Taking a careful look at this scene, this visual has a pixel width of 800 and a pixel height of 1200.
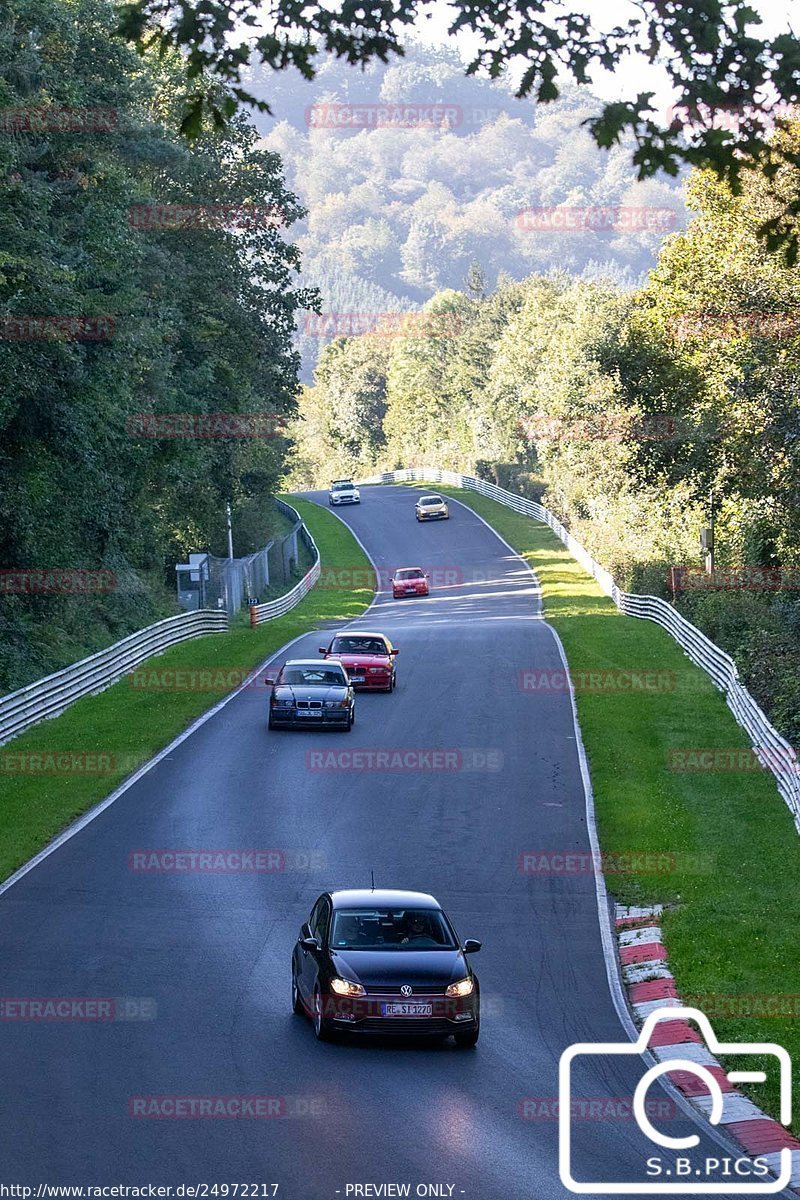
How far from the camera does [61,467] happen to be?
37500 mm

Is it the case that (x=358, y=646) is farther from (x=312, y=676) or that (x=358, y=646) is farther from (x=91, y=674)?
(x=91, y=674)

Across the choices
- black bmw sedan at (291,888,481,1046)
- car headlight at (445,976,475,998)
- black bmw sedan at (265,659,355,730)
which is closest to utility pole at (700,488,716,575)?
black bmw sedan at (265,659,355,730)

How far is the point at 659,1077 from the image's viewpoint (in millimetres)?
12586

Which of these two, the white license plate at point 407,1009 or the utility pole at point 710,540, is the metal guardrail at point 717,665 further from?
the white license plate at point 407,1009

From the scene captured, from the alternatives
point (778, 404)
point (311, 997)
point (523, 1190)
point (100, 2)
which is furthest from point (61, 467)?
point (523, 1190)

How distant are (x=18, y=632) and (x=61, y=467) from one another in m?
4.25

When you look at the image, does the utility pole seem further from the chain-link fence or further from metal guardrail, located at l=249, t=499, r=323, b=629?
the chain-link fence

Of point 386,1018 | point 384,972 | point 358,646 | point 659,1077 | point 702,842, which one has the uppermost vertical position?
point 384,972

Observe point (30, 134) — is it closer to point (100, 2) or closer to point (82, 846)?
point (100, 2)

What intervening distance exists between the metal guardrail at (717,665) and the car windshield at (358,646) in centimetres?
845

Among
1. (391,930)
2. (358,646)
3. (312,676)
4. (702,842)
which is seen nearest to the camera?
(391,930)

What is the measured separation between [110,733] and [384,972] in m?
18.7

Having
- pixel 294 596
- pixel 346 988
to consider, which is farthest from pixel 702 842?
pixel 294 596

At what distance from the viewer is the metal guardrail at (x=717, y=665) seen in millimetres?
24700
